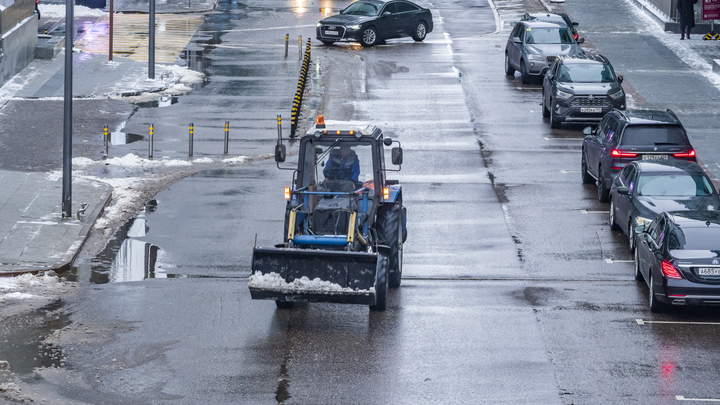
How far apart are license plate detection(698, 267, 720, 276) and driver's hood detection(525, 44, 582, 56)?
19535 mm

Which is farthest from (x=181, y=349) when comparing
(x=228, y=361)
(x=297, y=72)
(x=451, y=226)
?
(x=297, y=72)

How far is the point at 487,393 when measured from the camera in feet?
36.8

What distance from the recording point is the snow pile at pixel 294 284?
42.5ft

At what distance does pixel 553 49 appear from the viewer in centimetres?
3284

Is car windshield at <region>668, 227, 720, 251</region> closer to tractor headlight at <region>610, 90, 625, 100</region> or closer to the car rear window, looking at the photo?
the car rear window

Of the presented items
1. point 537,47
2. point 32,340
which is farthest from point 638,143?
point 537,47

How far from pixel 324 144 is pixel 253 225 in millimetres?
4672

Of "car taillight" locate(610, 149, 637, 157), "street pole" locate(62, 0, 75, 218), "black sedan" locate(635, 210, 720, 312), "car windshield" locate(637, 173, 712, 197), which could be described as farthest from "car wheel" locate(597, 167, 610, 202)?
"street pole" locate(62, 0, 75, 218)

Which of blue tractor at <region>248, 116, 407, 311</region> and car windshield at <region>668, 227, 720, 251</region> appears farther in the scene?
car windshield at <region>668, 227, 720, 251</region>

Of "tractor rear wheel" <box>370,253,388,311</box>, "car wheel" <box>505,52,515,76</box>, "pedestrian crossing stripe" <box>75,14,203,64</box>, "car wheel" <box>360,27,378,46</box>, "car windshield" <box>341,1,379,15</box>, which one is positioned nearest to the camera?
"tractor rear wheel" <box>370,253,388,311</box>

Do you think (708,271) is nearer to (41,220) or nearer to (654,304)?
(654,304)

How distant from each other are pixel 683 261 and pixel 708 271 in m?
0.34

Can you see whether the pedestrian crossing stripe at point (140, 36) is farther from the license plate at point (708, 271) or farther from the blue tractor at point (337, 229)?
the license plate at point (708, 271)

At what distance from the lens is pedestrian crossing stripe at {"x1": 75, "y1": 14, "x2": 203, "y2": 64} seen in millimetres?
38156
